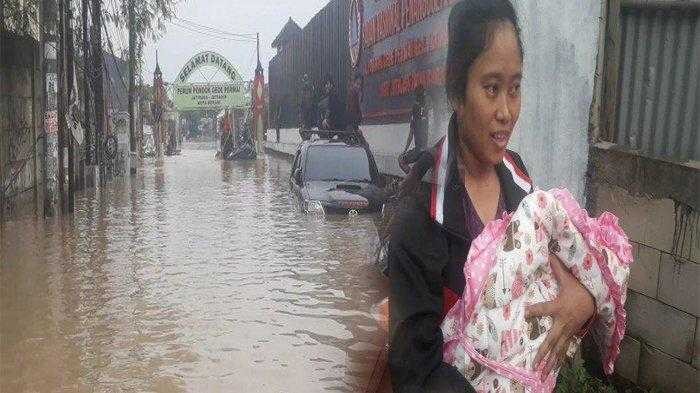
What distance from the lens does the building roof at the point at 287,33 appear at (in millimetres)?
2287

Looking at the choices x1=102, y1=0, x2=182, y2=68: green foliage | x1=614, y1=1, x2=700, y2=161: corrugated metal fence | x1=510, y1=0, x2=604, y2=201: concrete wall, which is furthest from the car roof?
x1=614, y1=1, x2=700, y2=161: corrugated metal fence

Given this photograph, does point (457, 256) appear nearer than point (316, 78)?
Yes

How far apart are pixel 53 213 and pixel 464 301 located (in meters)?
7.17

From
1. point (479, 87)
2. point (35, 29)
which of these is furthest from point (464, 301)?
point (35, 29)

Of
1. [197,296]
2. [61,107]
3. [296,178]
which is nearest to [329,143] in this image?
[296,178]

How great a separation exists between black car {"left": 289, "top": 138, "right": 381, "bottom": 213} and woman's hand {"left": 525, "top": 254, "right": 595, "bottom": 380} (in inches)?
22.0

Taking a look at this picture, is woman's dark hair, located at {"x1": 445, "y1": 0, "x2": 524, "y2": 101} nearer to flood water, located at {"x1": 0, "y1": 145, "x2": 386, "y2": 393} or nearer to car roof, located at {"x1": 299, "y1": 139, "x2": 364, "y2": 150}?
car roof, located at {"x1": 299, "y1": 139, "x2": 364, "y2": 150}

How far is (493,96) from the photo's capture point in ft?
5.11

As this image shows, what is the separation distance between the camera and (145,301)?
4.82 m

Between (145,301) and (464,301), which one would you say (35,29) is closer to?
(145,301)

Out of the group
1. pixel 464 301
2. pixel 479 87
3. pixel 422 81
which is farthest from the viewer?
pixel 422 81

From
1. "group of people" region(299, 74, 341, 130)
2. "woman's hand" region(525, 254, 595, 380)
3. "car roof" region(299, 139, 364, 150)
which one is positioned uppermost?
"group of people" region(299, 74, 341, 130)

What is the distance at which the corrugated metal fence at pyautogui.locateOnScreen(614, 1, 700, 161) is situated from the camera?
248cm

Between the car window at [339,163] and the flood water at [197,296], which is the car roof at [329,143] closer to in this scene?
the car window at [339,163]
